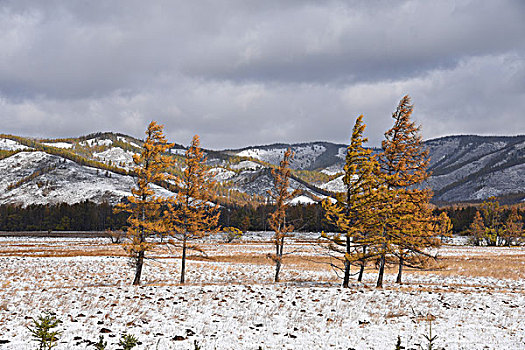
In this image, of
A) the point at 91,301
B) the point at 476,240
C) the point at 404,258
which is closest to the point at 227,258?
the point at 404,258

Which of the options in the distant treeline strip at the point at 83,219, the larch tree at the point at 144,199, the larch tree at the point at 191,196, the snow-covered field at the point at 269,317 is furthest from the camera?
the distant treeline strip at the point at 83,219

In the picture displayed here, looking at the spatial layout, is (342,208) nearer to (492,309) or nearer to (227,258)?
(492,309)

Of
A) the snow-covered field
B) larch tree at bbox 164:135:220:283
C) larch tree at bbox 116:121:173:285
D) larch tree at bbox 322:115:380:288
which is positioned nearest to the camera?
the snow-covered field

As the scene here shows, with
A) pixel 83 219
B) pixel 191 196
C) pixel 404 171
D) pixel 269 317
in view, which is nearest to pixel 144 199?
pixel 191 196

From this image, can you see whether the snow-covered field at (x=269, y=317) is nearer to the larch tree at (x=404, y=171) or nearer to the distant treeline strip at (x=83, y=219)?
the larch tree at (x=404, y=171)

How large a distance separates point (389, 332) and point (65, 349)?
400 inches

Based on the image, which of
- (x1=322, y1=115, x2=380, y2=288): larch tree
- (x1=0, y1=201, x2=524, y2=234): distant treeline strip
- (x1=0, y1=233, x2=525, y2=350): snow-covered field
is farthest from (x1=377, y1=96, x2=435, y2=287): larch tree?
(x1=0, y1=201, x2=524, y2=234): distant treeline strip

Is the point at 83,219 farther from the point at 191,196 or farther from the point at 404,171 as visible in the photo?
the point at 404,171

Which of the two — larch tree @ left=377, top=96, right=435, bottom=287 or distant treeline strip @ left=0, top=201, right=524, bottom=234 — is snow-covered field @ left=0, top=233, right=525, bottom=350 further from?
distant treeline strip @ left=0, top=201, right=524, bottom=234

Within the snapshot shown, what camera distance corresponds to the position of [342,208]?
2044cm

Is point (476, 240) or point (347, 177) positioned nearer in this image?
point (347, 177)

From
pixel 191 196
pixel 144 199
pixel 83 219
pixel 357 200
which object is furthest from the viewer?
pixel 83 219

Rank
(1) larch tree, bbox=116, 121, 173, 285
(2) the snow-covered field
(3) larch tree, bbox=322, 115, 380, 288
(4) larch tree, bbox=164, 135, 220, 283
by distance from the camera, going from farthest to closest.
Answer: (4) larch tree, bbox=164, 135, 220, 283
(1) larch tree, bbox=116, 121, 173, 285
(3) larch tree, bbox=322, 115, 380, 288
(2) the snow-covered field

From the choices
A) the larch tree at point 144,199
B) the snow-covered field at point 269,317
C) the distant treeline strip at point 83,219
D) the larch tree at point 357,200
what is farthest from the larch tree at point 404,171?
the distant treeline strip at point 83,219
